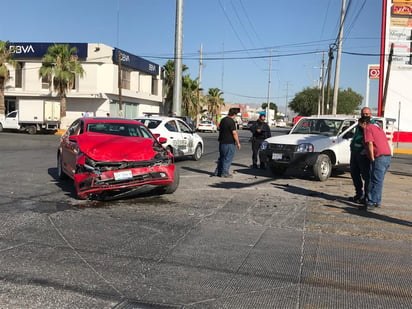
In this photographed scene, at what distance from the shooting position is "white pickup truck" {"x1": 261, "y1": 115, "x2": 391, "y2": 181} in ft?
36.3

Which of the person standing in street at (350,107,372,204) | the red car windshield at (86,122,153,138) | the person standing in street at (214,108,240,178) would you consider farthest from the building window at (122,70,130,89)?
the person standing in street at (350,107,372,204)

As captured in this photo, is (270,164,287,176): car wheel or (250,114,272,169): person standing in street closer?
(270,164,287,176): car wheel

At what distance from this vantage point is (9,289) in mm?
3945

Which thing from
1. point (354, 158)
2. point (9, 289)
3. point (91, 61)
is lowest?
point (9, 289)

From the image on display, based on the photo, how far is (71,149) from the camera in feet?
28.8

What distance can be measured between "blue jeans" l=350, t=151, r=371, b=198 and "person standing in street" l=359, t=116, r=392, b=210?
25 centimetres

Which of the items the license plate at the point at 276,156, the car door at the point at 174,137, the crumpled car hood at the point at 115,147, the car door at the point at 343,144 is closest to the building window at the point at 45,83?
the car door at the point at 174,137

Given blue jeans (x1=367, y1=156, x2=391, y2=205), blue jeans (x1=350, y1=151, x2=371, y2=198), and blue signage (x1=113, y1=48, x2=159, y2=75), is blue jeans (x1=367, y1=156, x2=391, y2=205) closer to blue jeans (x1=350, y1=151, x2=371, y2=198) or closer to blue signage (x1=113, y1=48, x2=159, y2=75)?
blue jeans (x1=350, y1=151, x2=371, y2=198)

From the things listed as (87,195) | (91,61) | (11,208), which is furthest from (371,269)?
(91,61)

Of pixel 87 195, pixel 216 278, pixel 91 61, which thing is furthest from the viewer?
pixel 91 61

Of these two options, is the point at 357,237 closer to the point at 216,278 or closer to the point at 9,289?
the point at 216,278

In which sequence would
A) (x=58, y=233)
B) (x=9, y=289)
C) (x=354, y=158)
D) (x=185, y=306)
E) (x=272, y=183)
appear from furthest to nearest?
(x=272, y=183) < (x=354, y=158) < (x=58, y=233) < (x=9, y=289) < (x=185, y=306)

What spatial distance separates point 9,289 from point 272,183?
303 inches

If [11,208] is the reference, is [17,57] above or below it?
above
